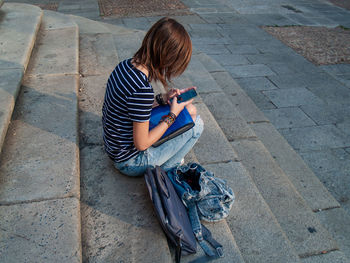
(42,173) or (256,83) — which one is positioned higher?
(42,173)

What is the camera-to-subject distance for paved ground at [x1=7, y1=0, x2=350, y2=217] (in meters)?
3.47

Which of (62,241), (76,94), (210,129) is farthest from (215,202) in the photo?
(76,94)

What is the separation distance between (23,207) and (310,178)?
8.40ft

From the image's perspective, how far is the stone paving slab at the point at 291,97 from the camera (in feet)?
14.0

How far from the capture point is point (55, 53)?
375 cm

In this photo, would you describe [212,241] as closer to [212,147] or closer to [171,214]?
[171,214]

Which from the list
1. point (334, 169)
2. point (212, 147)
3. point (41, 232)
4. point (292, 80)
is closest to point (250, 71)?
point (292, 80)

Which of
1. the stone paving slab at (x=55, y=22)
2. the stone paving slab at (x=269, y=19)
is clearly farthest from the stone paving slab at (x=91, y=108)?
the stone paving slab at (x=269, y=19)

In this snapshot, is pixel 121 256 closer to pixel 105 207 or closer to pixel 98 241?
pixel 98 241

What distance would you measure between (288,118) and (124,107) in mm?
2782

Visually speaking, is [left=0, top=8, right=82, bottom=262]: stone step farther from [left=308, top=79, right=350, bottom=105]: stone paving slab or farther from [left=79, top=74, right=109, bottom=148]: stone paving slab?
[left=308, top=79, right=350, bottom=105]: stone paving slab

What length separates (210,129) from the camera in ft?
10.1

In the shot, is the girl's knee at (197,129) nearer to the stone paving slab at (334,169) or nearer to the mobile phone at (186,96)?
the mobile phone at (186,96)

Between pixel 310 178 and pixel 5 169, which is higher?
pixel 5 169
